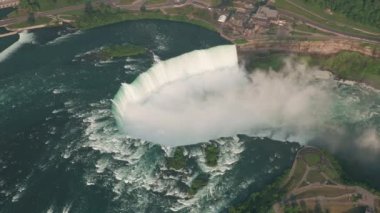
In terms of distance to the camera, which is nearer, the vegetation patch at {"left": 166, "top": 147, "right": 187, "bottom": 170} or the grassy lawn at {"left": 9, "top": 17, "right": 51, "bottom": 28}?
the vegetation patch at {"left": 166, "top": 147, "right": 187, "bottom": 170}

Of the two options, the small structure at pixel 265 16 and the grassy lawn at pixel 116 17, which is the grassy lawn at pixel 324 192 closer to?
the small structure at pixel 265 16

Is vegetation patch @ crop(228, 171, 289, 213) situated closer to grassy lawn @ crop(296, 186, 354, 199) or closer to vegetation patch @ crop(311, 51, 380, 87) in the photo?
grassy lawn @ crop(296, 186, 354, 199)

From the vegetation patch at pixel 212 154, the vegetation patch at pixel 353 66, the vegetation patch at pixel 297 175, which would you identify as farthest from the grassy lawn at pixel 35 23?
the vegetation patch at pixel 297 175

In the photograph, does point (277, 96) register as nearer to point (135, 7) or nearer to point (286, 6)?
point (286, 6)

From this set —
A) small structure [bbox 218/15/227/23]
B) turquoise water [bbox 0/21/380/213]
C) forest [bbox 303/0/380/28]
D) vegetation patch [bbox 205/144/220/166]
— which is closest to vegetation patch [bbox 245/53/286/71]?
turquoise water [bbox 0/21/380/213]

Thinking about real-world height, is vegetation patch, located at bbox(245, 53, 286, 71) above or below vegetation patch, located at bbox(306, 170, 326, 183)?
above

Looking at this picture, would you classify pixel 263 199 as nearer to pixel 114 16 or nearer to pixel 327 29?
pixel 327 29

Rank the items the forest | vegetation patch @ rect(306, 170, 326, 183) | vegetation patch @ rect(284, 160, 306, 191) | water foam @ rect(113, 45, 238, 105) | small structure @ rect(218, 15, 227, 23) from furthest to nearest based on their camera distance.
A: small structure @ rect(218, 15, 227, 23) < the forest < water foam @ rect(113, 45, 238, 105) < vegetation patch @ rect(306, 170, 326, 183) < vegetation patch @ rect(284, 160, 306, 191)
